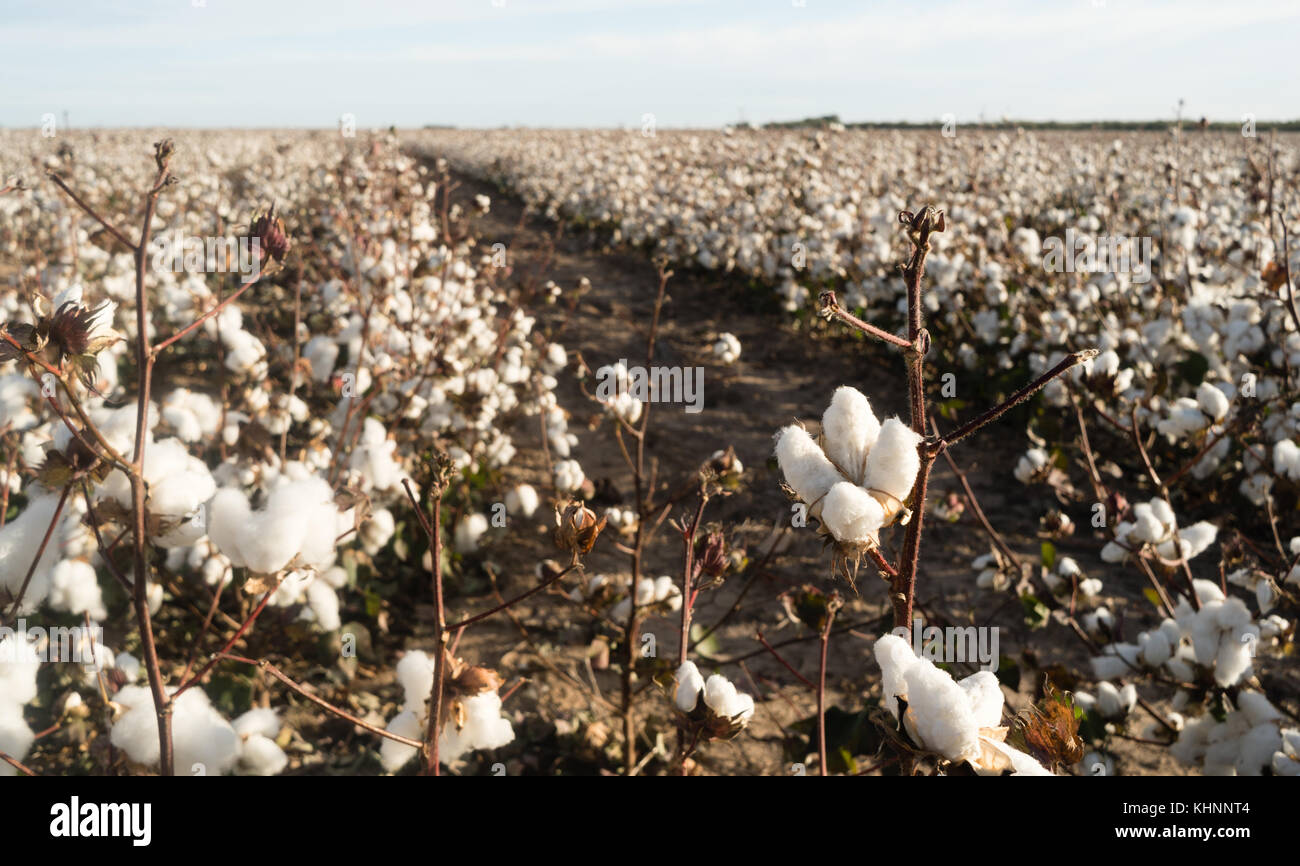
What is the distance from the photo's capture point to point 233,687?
2701mm

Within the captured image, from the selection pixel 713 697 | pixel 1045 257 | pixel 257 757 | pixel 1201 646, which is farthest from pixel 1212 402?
pixel 1045 257

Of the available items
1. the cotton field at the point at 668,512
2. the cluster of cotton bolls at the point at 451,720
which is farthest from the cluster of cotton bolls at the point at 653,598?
the cluster of cotton bolls at the point at 451,720

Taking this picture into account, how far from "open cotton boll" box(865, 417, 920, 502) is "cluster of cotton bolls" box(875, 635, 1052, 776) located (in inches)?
6.6

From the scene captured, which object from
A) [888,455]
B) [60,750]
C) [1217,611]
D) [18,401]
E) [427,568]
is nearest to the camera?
[888,455]

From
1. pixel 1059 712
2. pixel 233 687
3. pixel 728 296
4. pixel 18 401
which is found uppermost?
pixel 728 296

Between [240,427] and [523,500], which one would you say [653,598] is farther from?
[240,427]

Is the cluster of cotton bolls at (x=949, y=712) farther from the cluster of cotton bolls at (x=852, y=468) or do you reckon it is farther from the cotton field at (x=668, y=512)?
the cluster of cotton bolls at (x=852, y=468)

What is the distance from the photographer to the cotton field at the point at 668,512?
1265 mm

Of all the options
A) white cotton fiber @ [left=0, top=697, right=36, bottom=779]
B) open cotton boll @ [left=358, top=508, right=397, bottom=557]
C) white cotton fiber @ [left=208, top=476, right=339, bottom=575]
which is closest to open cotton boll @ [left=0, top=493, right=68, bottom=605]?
white cotton fiber @ [left=0, top=697, right=36, bottom=779]

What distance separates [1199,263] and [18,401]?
694 cm

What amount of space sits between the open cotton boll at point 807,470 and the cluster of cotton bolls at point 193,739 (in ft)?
4.26
